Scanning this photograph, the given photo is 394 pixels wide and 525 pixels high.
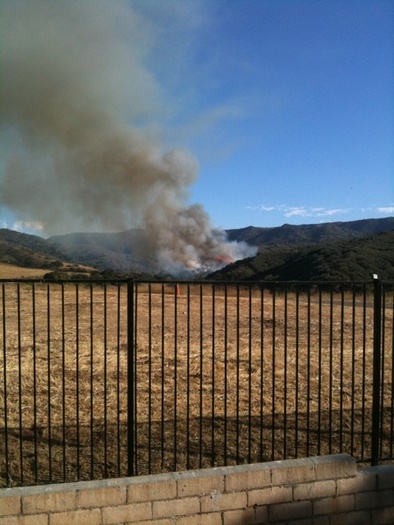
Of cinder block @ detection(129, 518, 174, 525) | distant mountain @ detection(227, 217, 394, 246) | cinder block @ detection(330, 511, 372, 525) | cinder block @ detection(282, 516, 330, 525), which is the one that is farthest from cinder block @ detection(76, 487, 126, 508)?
distant mountain @ detection(227, 217, 394, 246)

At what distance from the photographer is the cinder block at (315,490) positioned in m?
2.95

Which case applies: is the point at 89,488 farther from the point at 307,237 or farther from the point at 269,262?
the point at 307,237

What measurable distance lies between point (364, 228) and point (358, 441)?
96.6m

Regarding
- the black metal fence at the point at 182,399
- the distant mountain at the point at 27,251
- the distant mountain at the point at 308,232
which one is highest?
the distant mountain at the point at 308,232

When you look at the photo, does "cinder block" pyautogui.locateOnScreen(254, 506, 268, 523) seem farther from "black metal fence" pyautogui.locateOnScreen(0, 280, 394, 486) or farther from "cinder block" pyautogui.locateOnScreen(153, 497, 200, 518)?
"black metal fence" pyautogui.locateOnScreen(0, 280, 394, 486)

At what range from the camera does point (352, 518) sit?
3.04 m

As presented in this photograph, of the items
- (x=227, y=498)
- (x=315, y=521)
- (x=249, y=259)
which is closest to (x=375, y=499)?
(x=315, y=521)

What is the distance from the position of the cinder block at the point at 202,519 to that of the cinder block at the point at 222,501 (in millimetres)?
31

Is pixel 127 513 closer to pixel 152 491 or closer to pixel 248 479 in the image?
pixel 152 491

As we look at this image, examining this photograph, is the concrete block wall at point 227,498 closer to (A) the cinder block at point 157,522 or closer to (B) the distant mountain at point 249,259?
(A) the cinder block at point 157,522

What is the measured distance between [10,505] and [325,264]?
36.8 meters

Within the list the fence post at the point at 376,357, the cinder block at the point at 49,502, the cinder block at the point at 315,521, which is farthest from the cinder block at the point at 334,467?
the cinder block at the point at 49,502

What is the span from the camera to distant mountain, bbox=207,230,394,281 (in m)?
33.8

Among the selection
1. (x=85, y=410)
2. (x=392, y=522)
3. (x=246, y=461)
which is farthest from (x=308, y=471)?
(x=85, y=410)
